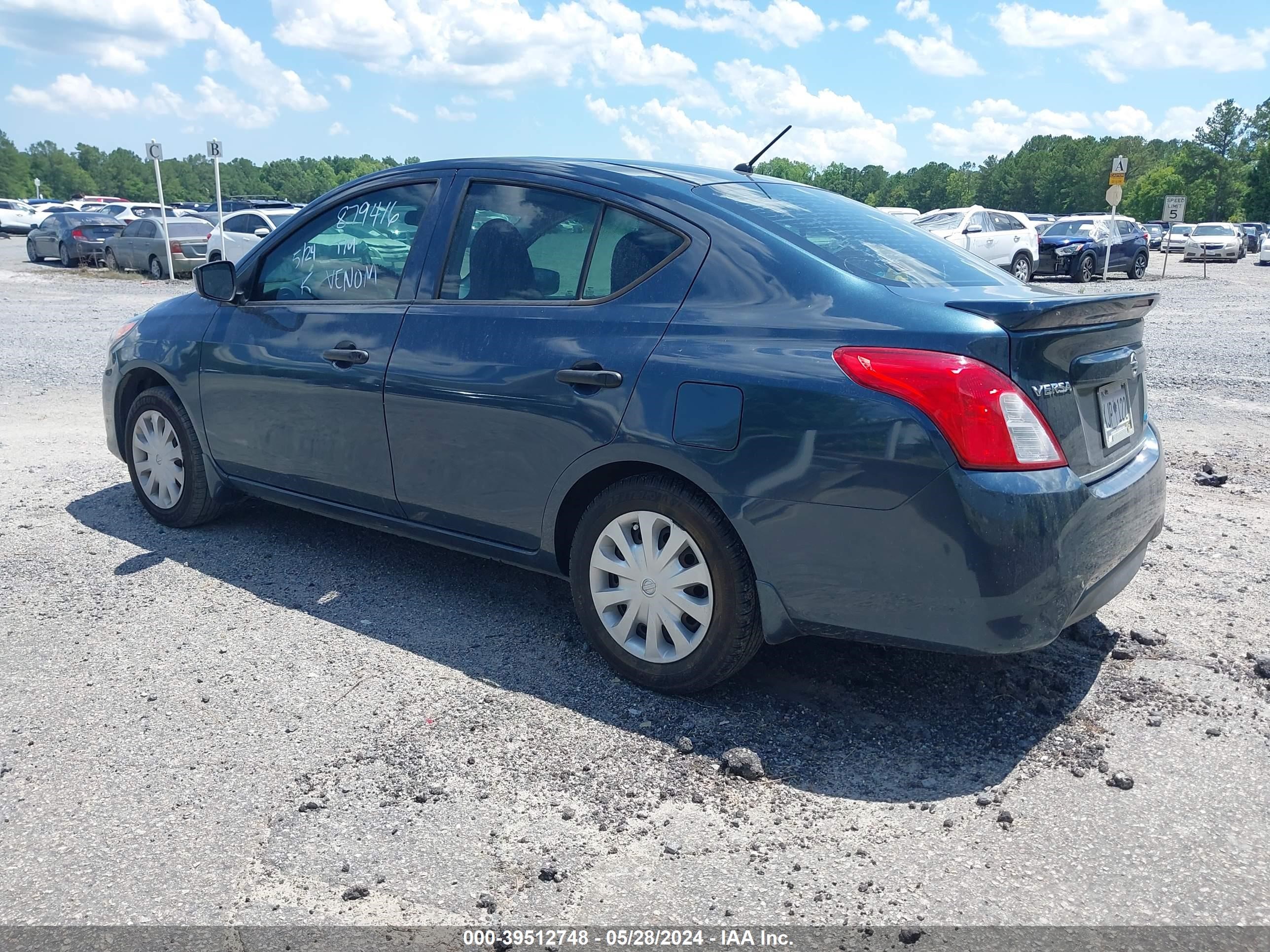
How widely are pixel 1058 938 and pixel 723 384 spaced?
1.76 meters

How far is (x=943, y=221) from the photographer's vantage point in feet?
78.7

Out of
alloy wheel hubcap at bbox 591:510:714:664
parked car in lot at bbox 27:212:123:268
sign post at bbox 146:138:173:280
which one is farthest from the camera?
parked car in lot at bbox 27:212:123:268

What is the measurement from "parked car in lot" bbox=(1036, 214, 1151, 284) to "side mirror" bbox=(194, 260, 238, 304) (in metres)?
24.5

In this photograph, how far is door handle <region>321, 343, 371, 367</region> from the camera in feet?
14.2

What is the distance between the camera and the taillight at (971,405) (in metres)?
2.96

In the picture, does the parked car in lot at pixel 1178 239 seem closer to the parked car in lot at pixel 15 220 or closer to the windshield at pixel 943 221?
the windshield at pixel 943 221

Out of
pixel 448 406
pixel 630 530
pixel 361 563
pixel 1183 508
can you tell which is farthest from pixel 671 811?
pixel 1183 508

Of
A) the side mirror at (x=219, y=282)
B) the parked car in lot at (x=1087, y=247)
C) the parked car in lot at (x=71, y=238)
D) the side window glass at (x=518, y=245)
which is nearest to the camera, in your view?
the side window glass at (x=518, y=245)

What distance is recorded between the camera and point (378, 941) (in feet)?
8.00

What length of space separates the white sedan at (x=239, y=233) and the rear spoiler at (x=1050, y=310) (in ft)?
70.1

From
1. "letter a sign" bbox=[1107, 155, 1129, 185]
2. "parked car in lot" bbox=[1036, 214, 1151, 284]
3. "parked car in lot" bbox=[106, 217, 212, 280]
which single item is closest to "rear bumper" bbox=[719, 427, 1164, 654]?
"parked car in lot" bbox=[106, 217, 212, 280]

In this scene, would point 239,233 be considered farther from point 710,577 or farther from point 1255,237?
point 1255,237

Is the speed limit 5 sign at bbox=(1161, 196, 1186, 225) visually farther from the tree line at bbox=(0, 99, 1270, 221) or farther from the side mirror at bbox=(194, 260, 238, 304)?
the tree line at bbox=(0, 99, 1270, 221)

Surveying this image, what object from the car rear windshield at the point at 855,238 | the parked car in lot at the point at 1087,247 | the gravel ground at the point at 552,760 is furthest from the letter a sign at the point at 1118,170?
the car rear windshield at the point at 855,238
